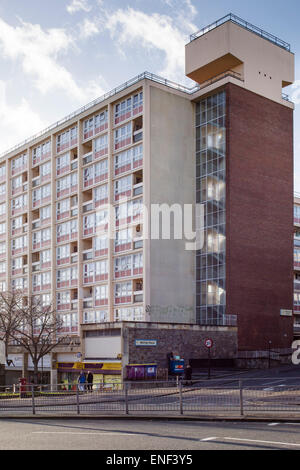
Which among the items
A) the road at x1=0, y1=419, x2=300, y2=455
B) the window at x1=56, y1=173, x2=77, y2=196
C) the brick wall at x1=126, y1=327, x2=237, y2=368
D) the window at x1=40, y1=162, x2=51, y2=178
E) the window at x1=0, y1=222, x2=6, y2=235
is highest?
the window at x1=40, y1=162, x2=51, y2=178

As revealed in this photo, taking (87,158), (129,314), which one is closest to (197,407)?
(129,314)

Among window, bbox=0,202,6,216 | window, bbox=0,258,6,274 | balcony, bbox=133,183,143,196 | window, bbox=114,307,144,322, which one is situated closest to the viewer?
window, bbox=114,307,144,322

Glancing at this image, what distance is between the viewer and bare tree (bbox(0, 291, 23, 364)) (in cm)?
5512

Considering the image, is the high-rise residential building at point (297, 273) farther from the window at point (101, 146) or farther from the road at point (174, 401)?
the road at point (174, 401)

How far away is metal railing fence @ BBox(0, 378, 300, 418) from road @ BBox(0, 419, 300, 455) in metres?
2.00

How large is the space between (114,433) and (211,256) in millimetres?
42552

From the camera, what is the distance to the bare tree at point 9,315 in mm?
55125

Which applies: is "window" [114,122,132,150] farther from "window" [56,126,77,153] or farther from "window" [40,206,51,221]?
"window" [40,206,51,221]

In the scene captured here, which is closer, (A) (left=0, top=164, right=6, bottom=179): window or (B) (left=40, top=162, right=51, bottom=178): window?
(B) (left=40, top=162, right=51, bottom=178): window

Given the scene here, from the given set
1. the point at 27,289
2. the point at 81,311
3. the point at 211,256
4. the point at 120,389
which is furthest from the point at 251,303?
the point at 120,389

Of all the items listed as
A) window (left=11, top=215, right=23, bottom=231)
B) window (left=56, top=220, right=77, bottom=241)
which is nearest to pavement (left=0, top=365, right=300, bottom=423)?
window (left=56, top=220, right=77, bottom=241)

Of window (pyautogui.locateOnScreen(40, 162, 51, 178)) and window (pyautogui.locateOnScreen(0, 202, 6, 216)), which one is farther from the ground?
window (pyautogui.locateOnScreen(40, 162, 51, 178))

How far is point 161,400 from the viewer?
66.2 feet

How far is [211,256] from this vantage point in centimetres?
5597
